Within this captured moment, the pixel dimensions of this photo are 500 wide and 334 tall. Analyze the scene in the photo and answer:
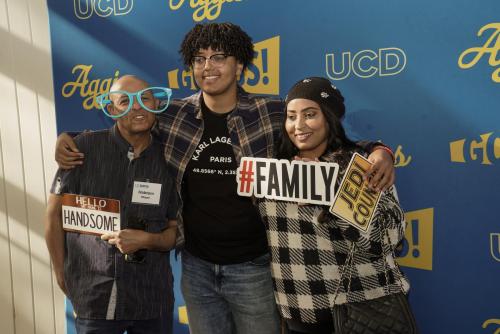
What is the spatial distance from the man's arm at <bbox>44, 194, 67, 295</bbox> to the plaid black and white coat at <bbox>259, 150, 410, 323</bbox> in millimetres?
846

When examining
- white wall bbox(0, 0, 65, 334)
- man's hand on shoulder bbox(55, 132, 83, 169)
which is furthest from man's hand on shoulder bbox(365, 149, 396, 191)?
white wall bbox(0, 0, 65, 334)

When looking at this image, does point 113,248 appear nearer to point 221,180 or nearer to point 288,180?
point 221,180

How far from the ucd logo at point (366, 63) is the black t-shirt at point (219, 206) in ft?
2.03

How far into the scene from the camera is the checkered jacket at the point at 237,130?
183cm

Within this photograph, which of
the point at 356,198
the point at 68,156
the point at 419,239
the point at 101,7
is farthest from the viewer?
the point at 101,7

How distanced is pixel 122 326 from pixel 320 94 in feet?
3.62

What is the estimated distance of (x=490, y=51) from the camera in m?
1.95

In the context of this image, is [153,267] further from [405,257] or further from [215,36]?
[405,257]

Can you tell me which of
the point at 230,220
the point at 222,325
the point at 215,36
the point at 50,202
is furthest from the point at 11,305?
the point at 215,36

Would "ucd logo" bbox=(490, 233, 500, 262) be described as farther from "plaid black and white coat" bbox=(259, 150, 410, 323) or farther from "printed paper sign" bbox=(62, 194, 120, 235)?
"printed paper sign" bbox=(62, 194, 120, 235)

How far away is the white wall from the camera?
2.88 metres

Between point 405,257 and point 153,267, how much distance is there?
1.09 metres

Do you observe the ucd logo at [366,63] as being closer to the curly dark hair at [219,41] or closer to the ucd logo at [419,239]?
the curly dark hair at [219,41]

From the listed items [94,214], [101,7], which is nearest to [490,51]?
[94,214]
